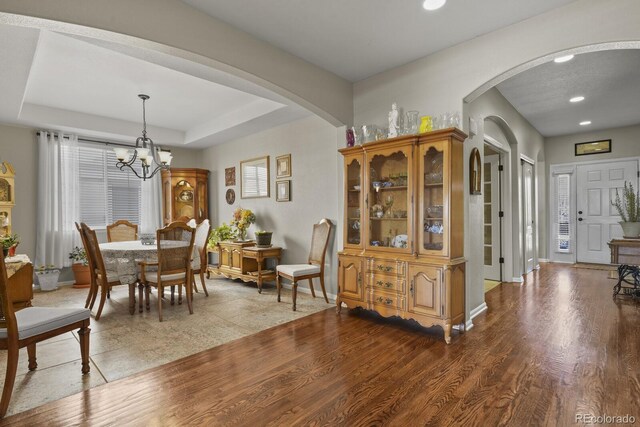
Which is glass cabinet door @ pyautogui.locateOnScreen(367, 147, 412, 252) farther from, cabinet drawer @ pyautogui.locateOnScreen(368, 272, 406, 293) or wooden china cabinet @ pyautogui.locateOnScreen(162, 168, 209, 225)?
wooden china cabinet @ pyautogui.locateOnScreen(162, 168, 209, 225)

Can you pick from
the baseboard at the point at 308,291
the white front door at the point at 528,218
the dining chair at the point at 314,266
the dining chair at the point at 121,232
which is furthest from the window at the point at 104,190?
the white front door at the point at 528,218

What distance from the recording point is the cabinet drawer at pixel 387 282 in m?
3.26

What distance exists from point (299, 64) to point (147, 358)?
124 inches

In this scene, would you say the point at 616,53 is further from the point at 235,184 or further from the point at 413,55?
the point at 235,184

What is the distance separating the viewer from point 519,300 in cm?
430

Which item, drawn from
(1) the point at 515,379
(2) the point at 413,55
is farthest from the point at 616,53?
(1) the point at 515,379

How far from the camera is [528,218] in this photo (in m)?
6.05

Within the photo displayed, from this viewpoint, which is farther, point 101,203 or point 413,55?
point 101,203

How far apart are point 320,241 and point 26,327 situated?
308 cm

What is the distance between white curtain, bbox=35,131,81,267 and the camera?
5156mm

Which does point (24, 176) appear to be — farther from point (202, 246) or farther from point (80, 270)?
point (202, 246)

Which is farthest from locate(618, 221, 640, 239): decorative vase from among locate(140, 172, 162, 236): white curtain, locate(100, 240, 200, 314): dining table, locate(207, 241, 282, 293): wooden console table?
locate(140, 172, 162, 236): white curtain

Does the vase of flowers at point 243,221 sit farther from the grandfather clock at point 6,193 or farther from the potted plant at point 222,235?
the grandfather clock at point 6,193

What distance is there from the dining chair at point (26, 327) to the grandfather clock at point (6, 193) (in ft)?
10.6
